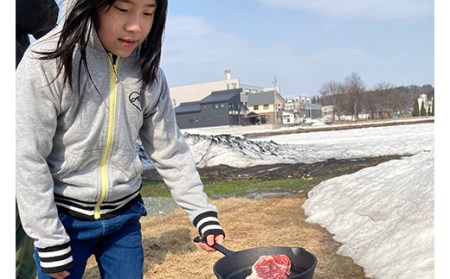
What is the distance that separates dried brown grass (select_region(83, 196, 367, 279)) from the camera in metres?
3.83

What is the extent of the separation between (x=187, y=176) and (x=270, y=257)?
0.48 m

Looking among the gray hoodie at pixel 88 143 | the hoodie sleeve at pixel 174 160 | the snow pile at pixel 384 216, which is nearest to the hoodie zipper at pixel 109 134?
the gray hoodie at pixel 88 143

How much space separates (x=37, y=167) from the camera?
164 cm

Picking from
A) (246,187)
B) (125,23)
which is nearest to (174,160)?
(125,23)

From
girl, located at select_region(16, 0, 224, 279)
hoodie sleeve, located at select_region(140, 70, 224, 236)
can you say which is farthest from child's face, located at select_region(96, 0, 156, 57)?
hoodie sleeve, located at select_region(140, 70, 224, 236)

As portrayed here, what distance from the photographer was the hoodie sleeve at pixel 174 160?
2.00 m

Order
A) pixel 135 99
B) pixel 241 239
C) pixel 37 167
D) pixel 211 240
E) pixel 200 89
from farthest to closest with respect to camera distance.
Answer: pixel 200 89 < pixel 241 239 < pixel 211 240 < pixel 135 99 < pixel 37 167

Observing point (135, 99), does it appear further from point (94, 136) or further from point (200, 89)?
point (200, 89)

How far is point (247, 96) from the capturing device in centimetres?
5506

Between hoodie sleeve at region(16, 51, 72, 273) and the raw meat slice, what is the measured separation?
2.28 ft

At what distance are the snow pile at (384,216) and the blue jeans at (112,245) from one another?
6.63 feet

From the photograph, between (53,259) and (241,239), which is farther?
(241,239)

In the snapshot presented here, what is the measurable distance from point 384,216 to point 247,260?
2.80 metres
